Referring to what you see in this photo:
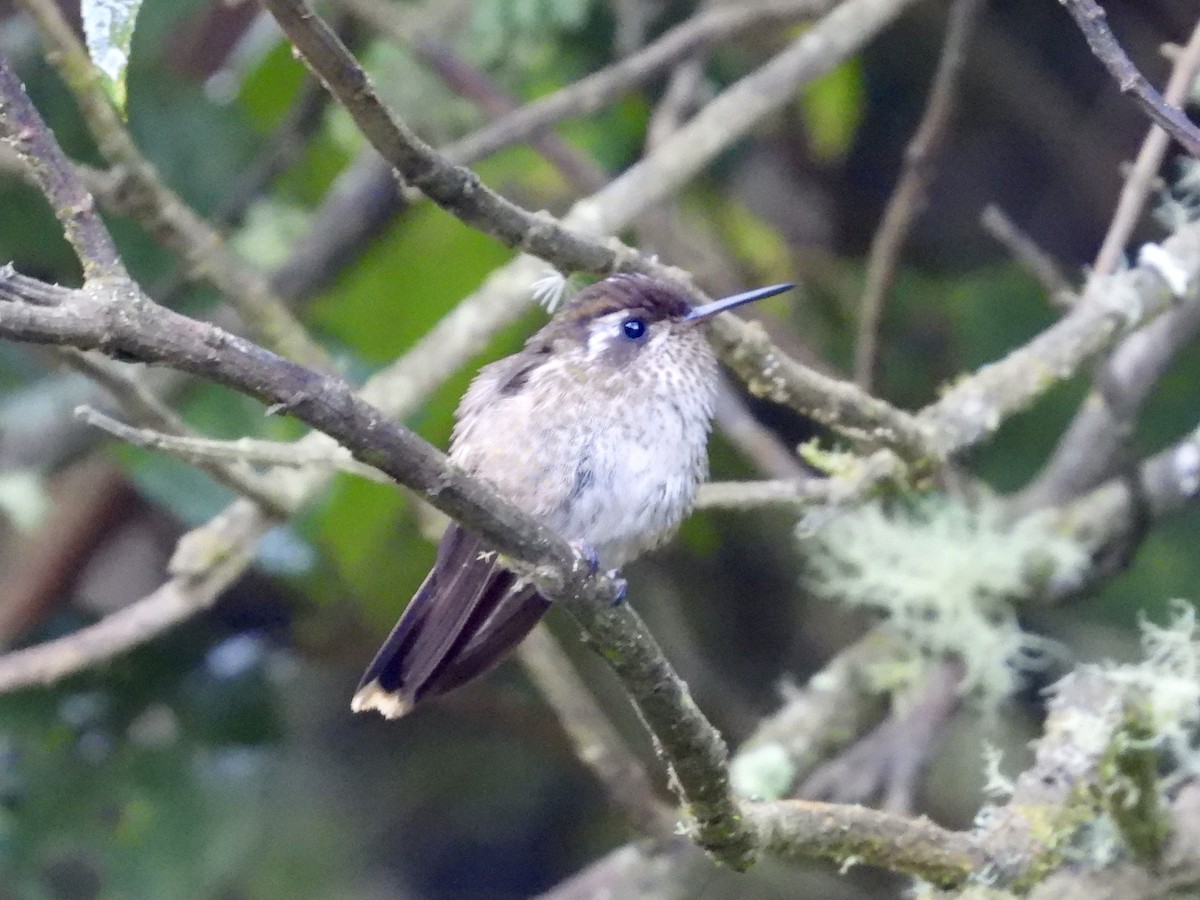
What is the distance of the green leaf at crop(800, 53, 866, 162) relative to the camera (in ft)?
11.2

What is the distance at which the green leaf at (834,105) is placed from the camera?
341cm

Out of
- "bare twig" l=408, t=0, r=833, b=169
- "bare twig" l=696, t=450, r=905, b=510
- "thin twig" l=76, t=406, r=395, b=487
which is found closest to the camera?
"thin twig" l=76, t=406, r=395, b=487

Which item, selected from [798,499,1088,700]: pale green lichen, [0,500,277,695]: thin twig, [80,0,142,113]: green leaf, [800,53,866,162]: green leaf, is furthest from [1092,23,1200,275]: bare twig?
[80,0,142,113]: green leaf

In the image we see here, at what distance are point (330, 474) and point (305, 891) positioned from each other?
4.63 ft

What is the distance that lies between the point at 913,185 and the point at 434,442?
109cm

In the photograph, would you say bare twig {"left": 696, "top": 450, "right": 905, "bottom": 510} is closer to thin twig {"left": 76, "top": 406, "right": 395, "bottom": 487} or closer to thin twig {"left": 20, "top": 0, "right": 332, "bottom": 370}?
thin twig {"left": 76, "top": 406, "right": 395, "bottom": 487}

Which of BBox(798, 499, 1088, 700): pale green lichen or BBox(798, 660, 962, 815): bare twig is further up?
BBox(798, 499, 1088, 700): pale green lichen

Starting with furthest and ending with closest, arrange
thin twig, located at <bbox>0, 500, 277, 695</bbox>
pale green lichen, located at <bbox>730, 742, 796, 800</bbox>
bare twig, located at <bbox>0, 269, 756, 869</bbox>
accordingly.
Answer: pale green lichen, located at <bbox>730, 742, 796, 800</bbox>
thin twig, located at <bbox>0, 500, 277, 695</bbox>
bare twig, located at <bbox>0, 269, 756, 869</bbox>

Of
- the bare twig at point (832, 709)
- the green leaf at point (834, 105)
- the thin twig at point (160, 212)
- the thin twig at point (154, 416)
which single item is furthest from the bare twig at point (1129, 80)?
the green leaf at point (834, 105)

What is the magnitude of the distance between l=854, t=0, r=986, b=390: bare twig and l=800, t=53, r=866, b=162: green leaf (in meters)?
0.40

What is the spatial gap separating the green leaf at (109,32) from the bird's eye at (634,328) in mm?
1231

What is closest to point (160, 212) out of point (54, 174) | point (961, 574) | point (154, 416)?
point (154, 416)

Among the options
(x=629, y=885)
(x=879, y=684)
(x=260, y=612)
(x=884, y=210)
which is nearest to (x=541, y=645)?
(x=629, y=885)

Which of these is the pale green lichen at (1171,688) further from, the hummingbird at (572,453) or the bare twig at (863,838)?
the hummingbird at (572,453)
